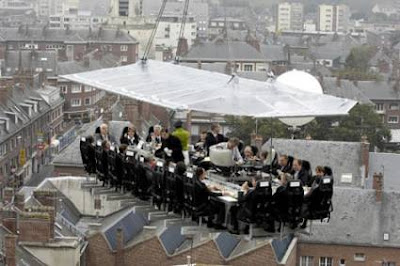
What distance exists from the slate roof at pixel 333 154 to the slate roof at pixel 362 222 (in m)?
6.38

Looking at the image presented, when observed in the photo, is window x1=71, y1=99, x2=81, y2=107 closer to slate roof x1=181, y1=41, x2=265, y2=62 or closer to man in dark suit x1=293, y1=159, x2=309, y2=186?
slate roof x1=181, y1=41, x2=265, y2=62

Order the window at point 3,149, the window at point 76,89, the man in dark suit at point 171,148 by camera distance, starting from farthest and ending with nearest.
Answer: the window at point 76,89, the window at point 3,149, the man in dark suit at point 171,148

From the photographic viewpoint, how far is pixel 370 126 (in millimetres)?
76375

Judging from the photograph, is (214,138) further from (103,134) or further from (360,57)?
(360,57)

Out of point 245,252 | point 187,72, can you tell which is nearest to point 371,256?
point 245,252

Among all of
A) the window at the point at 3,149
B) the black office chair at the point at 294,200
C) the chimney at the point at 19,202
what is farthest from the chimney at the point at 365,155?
the black office chair at the point at 294,200

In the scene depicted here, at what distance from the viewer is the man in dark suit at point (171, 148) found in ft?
98.7

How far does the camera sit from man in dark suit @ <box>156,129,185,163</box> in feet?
98.7

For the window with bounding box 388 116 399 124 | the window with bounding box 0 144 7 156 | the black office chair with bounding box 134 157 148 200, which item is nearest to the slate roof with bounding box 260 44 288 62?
the window with bounding box 388 116 399 124

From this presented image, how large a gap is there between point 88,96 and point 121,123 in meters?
43.3

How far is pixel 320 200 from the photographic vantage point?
2784 cm

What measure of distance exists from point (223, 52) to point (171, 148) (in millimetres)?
95328

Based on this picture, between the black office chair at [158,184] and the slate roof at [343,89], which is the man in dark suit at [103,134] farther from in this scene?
the slate roof at [343,89]

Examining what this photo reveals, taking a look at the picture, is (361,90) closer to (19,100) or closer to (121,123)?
(19,100)
